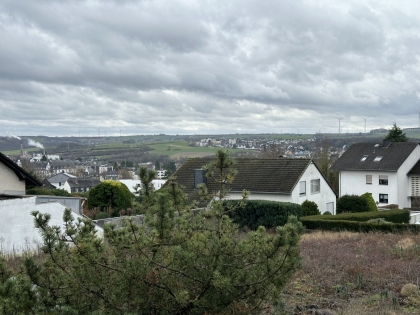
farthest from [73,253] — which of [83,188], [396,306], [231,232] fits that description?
[83,188]

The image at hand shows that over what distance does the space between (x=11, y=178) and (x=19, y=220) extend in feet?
30.3

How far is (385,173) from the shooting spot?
50875 millimetres

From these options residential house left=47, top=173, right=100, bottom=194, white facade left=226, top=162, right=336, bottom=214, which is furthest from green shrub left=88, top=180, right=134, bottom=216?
residential house left=47, top=173, right=100, bottom=194

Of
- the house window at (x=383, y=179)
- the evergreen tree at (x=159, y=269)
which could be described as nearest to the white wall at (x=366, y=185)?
the house window at (x=383, y=179)

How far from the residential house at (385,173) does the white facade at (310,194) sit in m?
14.2

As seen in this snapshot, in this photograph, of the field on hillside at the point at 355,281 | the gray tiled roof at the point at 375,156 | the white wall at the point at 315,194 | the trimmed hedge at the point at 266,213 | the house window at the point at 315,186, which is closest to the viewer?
the field on hillside at the point at 355,281

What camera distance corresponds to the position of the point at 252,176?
113ft

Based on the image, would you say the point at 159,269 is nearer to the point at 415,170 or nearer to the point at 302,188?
the point at 302,188

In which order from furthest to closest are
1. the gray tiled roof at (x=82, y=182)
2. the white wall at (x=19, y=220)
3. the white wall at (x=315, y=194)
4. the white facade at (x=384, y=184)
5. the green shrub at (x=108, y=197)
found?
the gray tiled roof at (x=82, y=182), the white facade at (x=384, y=184), the white wall at (x=315, y=194), the green shrub at (x=108, y=197), the white wall at (x=19, y=220)

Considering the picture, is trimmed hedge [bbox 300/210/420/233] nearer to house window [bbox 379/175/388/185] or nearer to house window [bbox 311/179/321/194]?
house window [bbox 311/179/321/194]

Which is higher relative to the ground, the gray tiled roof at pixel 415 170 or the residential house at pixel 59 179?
the gray tiled roof at pixel 415 170

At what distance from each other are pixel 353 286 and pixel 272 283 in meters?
5.15

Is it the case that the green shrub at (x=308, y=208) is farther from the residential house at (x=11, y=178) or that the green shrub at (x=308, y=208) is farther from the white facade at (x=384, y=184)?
the white facade at (x=384, y=184)

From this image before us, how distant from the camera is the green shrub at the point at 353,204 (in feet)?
124
